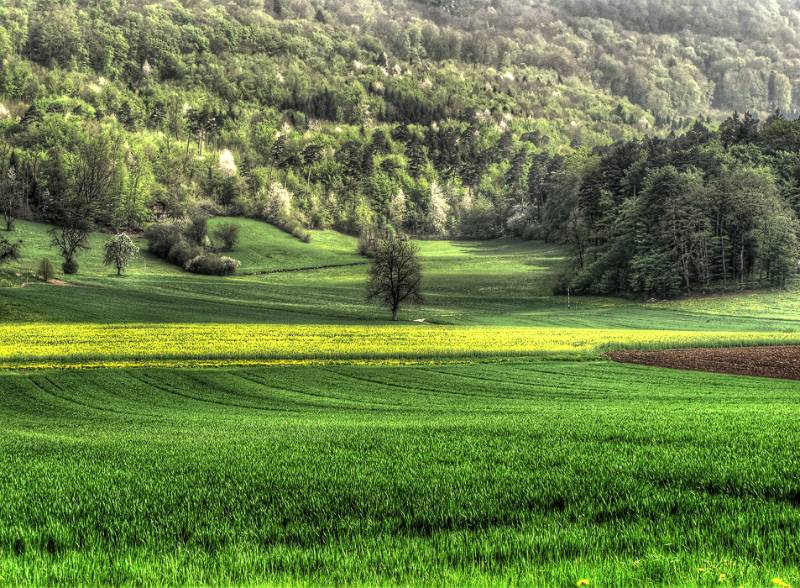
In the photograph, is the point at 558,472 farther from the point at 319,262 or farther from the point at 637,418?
the point at 319,262

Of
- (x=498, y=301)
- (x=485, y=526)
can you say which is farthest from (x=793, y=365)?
(x=498, y=301)

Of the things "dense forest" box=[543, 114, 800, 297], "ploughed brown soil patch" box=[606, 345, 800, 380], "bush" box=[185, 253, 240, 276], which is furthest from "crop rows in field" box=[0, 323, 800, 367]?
"bush" box=[185, 253, 240, 276]

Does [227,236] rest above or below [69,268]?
above

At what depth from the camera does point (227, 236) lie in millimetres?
155875

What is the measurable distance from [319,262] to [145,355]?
11315 cm

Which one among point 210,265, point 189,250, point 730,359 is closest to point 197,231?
point 189,250

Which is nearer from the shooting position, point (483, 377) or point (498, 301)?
point (483, 377)

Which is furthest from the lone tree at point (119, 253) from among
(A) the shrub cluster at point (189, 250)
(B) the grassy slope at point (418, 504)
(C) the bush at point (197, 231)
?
(B) the grassy slope at point (418, 504)

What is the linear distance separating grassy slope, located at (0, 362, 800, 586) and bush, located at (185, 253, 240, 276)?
372ft

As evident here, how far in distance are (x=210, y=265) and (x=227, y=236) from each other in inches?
1127

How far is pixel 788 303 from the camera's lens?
89.1 metres

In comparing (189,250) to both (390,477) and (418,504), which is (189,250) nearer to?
(390,477)

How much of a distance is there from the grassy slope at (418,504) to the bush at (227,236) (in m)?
141

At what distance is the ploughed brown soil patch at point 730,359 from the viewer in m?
41.2
